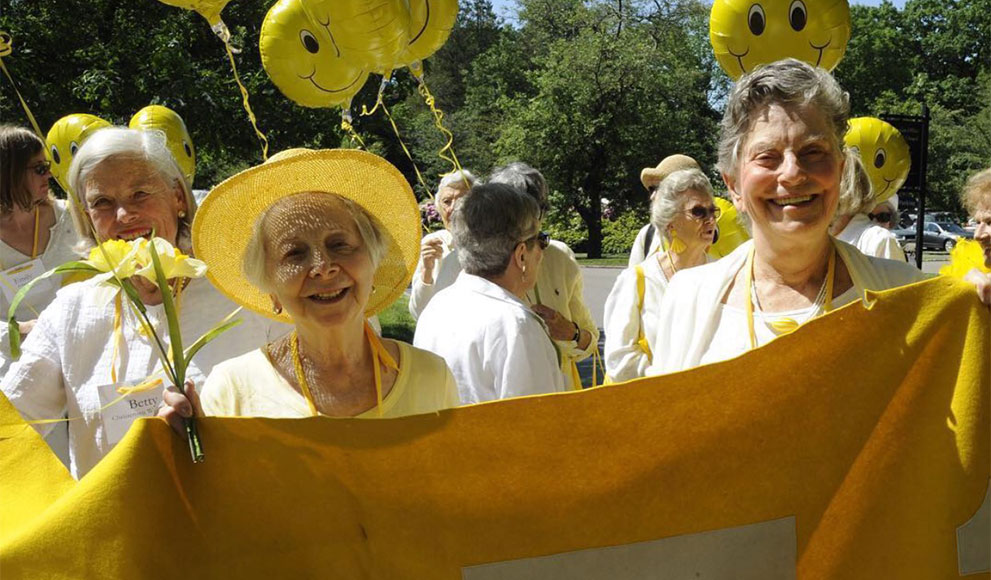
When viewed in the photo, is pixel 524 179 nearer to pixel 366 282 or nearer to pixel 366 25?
pixel 366 25

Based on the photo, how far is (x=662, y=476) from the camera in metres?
1.96

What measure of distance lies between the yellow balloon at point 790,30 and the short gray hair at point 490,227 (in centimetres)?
114

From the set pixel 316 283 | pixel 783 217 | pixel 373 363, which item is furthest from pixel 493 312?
pixel 783 217

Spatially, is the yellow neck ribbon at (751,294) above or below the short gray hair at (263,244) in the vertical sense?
below

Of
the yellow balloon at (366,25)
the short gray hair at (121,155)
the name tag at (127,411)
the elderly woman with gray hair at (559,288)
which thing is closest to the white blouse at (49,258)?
the short gray hair at (121,155)

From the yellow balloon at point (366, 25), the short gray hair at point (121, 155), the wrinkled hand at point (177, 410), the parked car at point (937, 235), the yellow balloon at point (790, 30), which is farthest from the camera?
the parked car at point (937, 235)

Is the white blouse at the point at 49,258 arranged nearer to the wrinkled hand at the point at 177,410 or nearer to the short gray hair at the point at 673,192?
the wrinkled hand at the point at 177,410

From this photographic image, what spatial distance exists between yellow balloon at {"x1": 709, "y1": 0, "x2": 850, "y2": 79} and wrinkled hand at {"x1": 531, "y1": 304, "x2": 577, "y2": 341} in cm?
139

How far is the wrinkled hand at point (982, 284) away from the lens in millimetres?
1994

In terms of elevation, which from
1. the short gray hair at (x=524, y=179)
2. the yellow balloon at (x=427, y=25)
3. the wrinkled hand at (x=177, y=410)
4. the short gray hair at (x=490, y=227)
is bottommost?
the wrinkled hand at (x=177, y=410)

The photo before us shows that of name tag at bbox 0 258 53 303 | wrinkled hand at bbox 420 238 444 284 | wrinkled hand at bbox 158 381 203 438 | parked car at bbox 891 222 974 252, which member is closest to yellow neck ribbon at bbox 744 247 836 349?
wrinkled hand at bbox 158 381 203 438

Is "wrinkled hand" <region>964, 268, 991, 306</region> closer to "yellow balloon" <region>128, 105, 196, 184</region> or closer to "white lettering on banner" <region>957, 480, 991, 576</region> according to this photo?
"white lettering on banner" <region>957, 480, 991, 576</region>

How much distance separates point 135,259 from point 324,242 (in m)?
0.48

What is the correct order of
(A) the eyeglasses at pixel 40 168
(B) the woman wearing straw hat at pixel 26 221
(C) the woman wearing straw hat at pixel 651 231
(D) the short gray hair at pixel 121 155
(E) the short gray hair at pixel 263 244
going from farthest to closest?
(C) the woman wearing straw hat at pixel 651 231, (A) the eyeglasses at pixel 40 168, (B) the woman wearing straw hat at pixel 26 221, (D) the short gray hair at pixel 121 155, (E) the short gray hair at pixel 263 244
